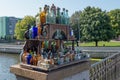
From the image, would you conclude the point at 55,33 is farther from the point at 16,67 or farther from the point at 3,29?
the point at 3,29

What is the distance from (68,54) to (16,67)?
789mm

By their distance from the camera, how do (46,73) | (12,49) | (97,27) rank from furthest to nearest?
(12,49), (97,27), (46,73)

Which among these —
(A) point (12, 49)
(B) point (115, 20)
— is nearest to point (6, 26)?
(B) point (115, 20)

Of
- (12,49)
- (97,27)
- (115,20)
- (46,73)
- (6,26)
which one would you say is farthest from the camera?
(6,26)

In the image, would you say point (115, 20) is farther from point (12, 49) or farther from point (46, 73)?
point (46, 73)

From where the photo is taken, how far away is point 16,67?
3133 millimetres

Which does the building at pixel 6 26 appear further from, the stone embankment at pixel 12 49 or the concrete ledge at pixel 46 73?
the concrete ledge at pixel 46 73

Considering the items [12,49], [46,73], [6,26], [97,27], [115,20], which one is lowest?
[12,49]

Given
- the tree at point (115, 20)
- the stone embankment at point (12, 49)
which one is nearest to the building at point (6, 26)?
the tree at point (115, 20)

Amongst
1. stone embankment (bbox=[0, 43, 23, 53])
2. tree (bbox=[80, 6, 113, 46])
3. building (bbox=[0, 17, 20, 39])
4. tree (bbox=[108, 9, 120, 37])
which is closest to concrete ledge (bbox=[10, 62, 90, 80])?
tree (bbox=[80, 6, 113, 46])

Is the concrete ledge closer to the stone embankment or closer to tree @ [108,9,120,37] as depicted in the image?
the stone embankment

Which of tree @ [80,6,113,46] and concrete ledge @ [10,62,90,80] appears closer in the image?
concrete ledge @ [10,62,90,80]

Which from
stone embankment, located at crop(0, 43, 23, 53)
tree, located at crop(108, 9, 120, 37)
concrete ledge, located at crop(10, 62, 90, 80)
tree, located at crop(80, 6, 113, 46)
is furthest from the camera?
tree, located at crop(108, 9, 120, 37)

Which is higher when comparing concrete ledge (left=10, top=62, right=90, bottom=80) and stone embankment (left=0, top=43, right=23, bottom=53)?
concrete ledge (left=10, top=62, right=90, bottom=80)
